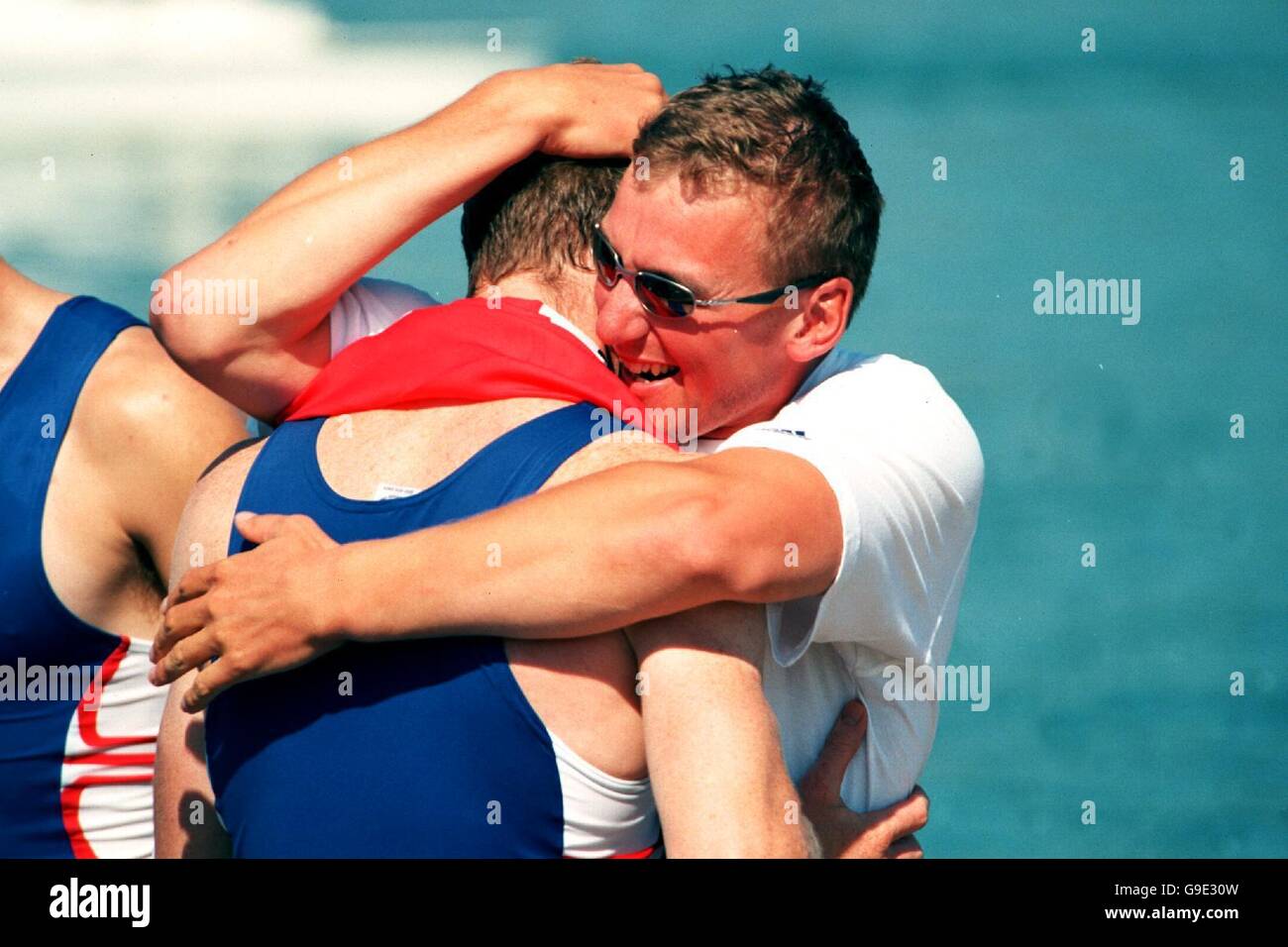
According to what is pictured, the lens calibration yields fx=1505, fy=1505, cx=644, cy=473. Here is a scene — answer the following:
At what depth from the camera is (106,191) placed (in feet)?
26.0

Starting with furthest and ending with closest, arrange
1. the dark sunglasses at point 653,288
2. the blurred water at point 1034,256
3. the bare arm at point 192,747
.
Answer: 1. the blurred water at point 1034,256
2. the dark sunglasses at point 653,288
3. the bare arm at point 192,747

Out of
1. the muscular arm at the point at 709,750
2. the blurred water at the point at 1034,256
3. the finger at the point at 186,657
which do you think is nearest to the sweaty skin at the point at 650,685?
the muscular arm at the point at 709,750

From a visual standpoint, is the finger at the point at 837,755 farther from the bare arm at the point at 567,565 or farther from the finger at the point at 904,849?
the bare arm at the point at 567,565

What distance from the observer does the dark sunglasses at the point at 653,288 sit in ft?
6.18

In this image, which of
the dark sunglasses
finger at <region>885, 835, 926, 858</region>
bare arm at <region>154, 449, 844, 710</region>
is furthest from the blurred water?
bare arm at <region>154, 449, 844, 710</region>

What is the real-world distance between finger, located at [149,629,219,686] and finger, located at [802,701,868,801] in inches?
28.9

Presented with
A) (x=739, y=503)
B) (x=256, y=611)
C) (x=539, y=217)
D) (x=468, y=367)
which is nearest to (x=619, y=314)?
(x=539, y=217)

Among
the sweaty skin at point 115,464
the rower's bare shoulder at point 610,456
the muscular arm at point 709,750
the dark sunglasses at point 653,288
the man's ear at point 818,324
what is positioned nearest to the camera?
the muscular arm at point 709,750

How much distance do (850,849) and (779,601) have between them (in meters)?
0.43

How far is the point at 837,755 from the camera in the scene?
1855mm

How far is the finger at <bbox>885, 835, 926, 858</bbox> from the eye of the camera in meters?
1.96

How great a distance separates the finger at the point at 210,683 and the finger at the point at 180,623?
56 mm

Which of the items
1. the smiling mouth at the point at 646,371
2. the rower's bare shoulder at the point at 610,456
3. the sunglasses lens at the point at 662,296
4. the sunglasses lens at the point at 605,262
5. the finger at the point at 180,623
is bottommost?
the finger at the point at 180,623

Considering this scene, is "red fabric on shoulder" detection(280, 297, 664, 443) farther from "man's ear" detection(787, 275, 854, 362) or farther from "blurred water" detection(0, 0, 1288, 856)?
"blurred water" detection(0, 0, 1288, 856)
